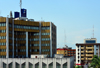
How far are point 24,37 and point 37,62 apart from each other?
2661 cm

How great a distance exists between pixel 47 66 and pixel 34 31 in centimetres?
3162

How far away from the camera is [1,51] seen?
106250 mm

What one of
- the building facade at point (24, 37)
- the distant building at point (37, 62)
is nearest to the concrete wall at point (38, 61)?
the distant building at point (37, 62)

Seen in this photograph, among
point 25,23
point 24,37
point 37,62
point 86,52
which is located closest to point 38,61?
point 37,62

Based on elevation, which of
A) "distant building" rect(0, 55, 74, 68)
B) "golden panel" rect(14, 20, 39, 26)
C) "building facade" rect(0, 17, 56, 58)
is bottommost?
"distant building" rect(0, 55, 74, 68)

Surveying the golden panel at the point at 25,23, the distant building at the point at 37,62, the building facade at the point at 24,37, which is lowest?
the distant building at the point at 37,62

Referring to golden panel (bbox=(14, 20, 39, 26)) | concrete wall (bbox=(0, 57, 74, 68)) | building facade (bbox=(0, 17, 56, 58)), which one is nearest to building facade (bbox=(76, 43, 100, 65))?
building facade (bbox=(0, 17, 56, 58))

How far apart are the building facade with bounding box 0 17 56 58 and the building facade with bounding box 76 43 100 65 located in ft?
98.7

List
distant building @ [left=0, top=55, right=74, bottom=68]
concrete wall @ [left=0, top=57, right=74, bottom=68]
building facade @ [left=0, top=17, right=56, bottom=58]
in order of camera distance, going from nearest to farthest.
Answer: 1. concrete wall @ [left=0, top=57, right=74, bottom=68]
2. distant building @ [left=0, top=55, right=74, bottom=68]
3. building facade @ [left=0, top=17, right=56, bottom=58]

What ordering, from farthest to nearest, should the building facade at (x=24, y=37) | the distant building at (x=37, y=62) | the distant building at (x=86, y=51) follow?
the distant building at (x=86, y=51) → the building facade at (x=24, y=37) → the distant building at (x=37, y=62)

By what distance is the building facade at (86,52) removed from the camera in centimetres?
14075

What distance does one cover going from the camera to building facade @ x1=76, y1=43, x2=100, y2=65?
14075 cm

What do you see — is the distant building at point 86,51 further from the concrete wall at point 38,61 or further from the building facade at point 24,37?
the concrete wall at point 38,61

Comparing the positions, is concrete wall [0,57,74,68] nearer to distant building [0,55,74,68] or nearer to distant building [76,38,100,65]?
distant building [0,55,74,68]
